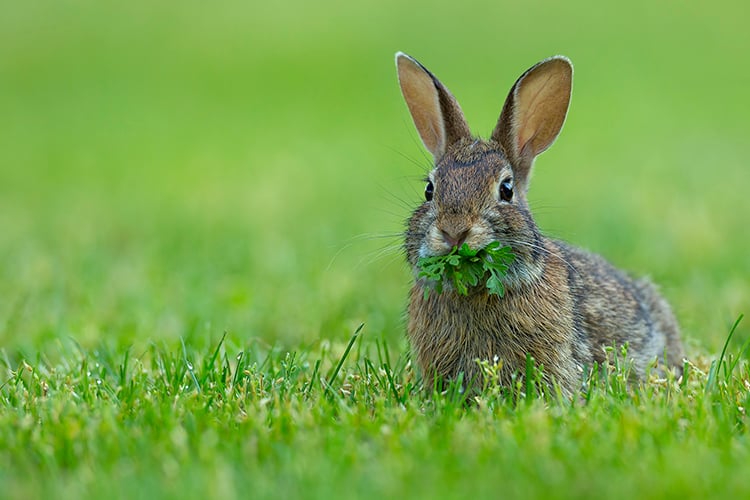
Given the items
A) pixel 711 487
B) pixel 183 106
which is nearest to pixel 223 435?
pixel 711 487

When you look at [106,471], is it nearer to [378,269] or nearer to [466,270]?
[466,270]

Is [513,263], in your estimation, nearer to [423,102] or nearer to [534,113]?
[534,113]

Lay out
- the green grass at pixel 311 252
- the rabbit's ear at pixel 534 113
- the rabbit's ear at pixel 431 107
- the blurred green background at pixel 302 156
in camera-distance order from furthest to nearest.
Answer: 1. the blurred green background at pixel 302 156
2. the rabbit's ear at pixel 431 107
3. the rabbit's ear at pixel 534 113
4. the green grass at pixel 311 252

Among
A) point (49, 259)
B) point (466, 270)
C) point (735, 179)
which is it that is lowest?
point (49, 259)

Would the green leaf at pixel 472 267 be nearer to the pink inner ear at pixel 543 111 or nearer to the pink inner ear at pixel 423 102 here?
the pink inner ear at pixel 543 111

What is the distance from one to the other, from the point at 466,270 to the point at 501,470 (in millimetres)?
1292

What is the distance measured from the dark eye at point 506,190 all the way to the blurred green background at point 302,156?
0.51 meters

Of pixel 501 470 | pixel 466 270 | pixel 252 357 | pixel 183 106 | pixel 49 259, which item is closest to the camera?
pixel 501 470

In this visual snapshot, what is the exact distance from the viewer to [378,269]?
8.07 metres

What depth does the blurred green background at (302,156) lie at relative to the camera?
6.93m

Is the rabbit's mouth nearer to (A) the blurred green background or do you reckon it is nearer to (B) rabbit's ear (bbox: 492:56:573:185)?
(A) the blurred green background

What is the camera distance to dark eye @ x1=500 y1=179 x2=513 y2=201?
475cm

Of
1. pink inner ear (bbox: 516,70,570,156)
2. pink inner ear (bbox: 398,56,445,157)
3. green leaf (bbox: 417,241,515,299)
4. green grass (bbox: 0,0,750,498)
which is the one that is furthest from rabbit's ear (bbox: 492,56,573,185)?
A: green leaf (bbox: 417,241,515,299)

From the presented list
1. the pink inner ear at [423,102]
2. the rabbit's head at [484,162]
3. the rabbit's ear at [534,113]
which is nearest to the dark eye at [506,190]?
the rabbit's head at [484,162]
